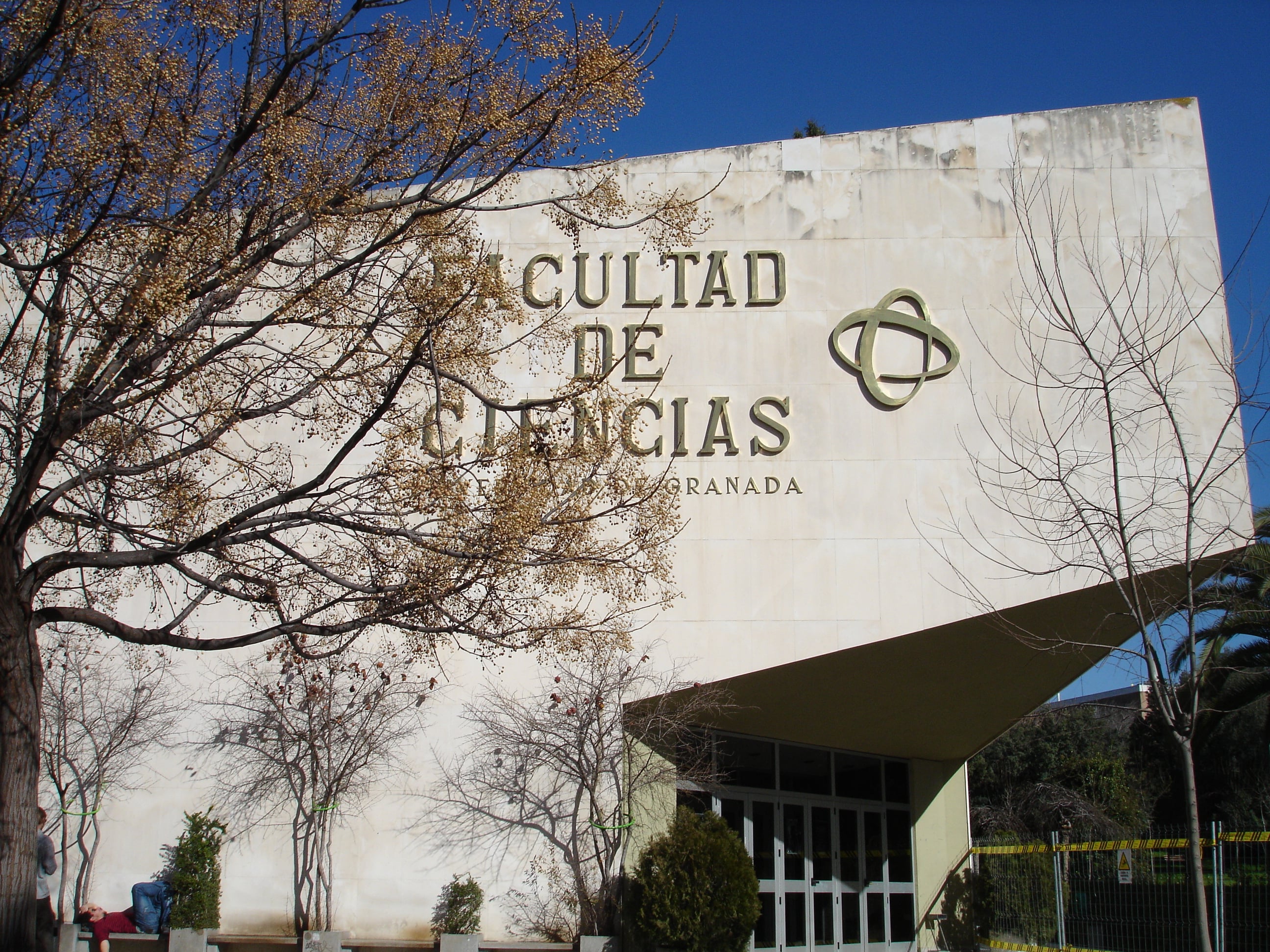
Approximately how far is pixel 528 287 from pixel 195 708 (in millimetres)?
7192

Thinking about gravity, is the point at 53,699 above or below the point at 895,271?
below

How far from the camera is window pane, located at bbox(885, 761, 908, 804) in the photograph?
1998 centimetres

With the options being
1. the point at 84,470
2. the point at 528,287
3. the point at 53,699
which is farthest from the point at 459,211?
the point at 53,699

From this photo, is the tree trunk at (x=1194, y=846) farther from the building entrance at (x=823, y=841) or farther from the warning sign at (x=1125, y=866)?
the building entrance at (x=823, y=841)

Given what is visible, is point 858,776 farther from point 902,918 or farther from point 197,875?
point 197,875

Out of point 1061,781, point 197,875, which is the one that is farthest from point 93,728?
point 1061,781

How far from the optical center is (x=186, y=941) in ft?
43.7

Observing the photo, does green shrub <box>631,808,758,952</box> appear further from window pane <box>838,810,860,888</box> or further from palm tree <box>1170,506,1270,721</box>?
palm tree <box>1170,506,1270,721</box>

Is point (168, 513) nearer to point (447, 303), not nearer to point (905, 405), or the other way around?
point (447, 303)

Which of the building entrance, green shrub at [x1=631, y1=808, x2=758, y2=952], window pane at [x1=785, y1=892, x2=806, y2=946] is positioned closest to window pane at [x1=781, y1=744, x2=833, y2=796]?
the building entrance

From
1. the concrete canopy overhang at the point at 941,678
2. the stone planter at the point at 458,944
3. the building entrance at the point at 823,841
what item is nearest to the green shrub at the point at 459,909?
the stone planter at the point at 458,944

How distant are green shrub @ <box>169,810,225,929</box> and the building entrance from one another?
6874mm

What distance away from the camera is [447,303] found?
A: 892 centimetres

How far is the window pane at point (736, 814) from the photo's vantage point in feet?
56.3
